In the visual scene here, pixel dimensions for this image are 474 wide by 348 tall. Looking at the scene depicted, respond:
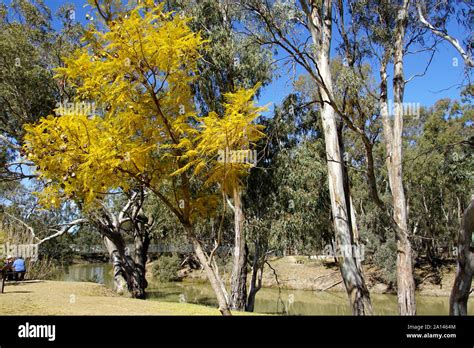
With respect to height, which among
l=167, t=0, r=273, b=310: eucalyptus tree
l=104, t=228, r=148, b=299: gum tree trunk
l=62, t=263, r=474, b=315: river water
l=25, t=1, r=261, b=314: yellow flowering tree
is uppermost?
l=167, t=0, r=273, b=310: eucalyptus tree

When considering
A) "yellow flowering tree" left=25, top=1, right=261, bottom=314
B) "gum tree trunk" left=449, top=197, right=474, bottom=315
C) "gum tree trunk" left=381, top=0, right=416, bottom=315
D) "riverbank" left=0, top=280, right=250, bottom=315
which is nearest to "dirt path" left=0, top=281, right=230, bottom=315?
"riverbank" left=0, top=280, right=250, bottom=315

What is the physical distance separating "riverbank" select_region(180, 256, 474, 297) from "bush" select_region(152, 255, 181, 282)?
5.73ft

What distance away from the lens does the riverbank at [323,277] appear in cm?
1947

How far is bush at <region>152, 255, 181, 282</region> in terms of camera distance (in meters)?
25.2

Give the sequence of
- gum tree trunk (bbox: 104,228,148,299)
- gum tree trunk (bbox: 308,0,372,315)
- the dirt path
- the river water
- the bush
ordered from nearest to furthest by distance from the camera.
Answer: the dirt path → gum tree trunk (bbox: 308,0,372,315) → gum tree trunk (bbox: 104,228,148,299) → the river water → the bush

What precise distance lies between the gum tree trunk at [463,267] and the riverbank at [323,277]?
14.1 m

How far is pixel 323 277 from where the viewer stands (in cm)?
2041

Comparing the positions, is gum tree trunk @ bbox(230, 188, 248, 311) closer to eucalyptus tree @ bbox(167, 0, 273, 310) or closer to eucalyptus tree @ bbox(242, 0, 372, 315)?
eucalyptus tree @ bbox(167, 0, 273, 310)

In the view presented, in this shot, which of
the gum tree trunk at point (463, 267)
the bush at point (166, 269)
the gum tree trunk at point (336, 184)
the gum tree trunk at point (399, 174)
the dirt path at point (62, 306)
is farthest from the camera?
the bush at point (166, 269)

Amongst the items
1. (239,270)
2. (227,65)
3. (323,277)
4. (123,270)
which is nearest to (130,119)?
(227,65)

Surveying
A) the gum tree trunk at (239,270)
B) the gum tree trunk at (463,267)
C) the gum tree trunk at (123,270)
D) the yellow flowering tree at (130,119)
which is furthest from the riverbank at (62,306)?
the gum tree trunk at (463,267)

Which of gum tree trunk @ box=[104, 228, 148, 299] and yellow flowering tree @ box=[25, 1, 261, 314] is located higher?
yellow flowering tree @ box=[25, 1, 261, 314]

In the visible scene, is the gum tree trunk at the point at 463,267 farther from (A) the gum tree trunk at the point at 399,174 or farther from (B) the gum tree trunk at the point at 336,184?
(B) the gum tree trunk at the point at 336,184
